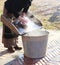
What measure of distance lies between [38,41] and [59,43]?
48.3 inches

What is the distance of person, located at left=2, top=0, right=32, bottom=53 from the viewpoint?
6.12m

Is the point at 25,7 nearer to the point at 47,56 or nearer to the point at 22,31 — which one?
the point at 22,31

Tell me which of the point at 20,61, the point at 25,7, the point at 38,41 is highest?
the point at 25,7

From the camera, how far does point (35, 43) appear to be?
6168 mm

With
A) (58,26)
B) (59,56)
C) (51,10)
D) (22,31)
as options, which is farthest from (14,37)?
(51,10)

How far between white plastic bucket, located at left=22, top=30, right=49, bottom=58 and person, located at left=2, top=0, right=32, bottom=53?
0.43 metres

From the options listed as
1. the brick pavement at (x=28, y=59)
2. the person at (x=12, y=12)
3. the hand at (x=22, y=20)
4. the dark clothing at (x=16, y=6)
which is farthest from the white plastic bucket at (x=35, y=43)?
the dark clothing at (x=16, y=6)

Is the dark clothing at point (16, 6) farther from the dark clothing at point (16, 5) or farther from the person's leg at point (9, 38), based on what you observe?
the person's leg at point (9, 38)

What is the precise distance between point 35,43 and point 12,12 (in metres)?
0.93

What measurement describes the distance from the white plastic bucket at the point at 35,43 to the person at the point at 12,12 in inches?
16.8

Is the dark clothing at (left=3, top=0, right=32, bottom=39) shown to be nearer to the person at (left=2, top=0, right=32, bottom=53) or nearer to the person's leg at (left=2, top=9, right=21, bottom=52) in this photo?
the person at (left=2, top=0, right=32, bottom=53)

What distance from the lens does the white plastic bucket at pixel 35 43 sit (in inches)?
241

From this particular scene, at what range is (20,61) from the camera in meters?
6.32

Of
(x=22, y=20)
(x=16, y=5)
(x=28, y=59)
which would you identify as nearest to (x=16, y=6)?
(x=16, y=5)
